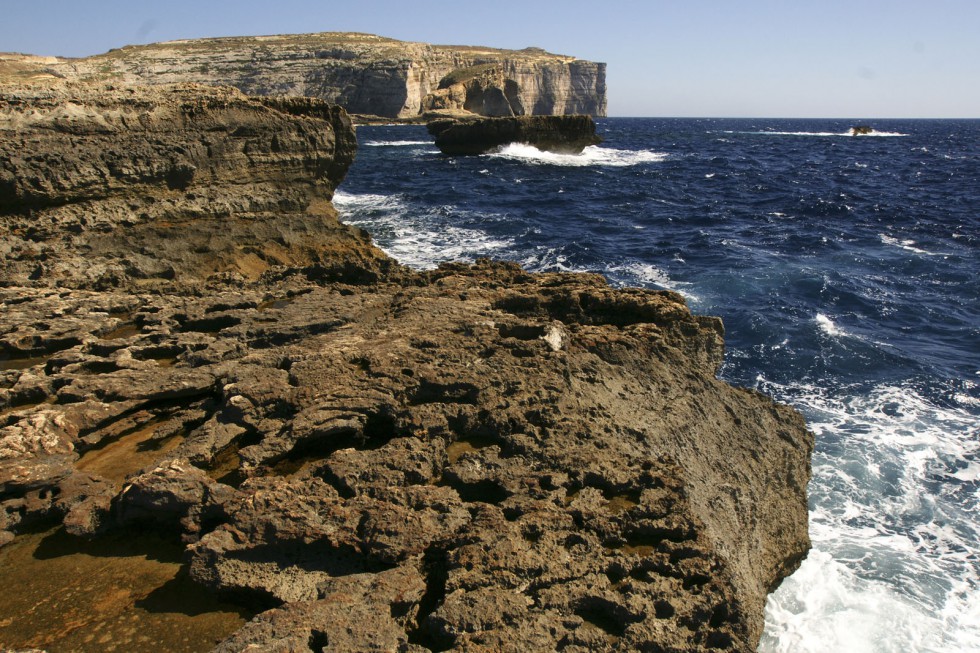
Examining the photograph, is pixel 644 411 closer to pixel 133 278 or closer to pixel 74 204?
pixel 133 278

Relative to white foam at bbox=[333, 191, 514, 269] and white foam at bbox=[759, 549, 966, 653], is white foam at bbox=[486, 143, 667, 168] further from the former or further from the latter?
white foam at bbox=[759, 549, 966, 653]

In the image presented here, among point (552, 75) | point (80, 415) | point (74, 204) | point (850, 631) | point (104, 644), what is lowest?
point (850, 631)

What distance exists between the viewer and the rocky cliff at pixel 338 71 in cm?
Answer: 7838

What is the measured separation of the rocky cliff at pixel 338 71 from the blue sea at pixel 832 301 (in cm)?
5242

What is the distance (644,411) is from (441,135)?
48.8 metres

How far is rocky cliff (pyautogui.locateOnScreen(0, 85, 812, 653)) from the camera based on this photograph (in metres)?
3.60

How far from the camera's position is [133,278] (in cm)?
975

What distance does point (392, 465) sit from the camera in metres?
4.45

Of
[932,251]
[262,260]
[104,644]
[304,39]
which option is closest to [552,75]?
[304,39]

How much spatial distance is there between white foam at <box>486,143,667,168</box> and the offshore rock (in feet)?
1.76

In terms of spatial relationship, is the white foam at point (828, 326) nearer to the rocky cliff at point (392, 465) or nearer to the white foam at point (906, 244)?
the rocky cliff at point (392, 465)

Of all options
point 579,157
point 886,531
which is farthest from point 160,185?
point 579,157

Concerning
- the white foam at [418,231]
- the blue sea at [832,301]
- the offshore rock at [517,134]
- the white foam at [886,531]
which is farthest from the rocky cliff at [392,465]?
the offshore rock at [517,134]

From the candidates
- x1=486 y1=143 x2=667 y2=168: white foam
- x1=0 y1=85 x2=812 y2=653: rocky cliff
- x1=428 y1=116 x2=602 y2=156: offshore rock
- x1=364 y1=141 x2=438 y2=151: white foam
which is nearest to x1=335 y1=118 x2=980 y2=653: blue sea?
x1=0 y1=85 x2=812 y2=653: rocky cliff
